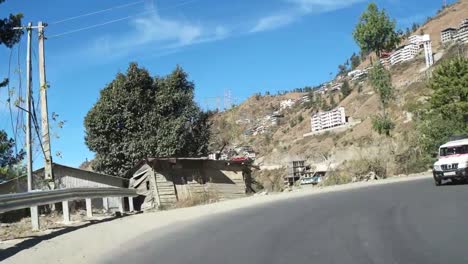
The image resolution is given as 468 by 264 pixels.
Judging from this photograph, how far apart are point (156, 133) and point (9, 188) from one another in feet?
39.0

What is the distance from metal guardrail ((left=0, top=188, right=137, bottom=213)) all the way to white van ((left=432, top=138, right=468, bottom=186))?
46.6ft

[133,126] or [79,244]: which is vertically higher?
[133,126]

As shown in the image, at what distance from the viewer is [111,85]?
39688mm

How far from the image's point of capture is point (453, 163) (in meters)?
23.7

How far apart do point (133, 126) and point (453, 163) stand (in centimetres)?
2193

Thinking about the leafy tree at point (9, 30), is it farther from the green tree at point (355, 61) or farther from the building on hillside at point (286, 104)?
the green tree at point (355, 61)

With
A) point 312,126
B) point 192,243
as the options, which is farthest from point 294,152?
point 192,243

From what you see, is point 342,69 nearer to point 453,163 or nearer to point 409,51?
point 409,51

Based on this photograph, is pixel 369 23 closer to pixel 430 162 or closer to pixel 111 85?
pixel 430 162

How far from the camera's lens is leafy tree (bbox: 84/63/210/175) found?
123ft

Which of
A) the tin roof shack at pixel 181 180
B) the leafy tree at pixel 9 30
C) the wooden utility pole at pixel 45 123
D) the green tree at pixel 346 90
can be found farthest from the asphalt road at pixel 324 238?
the green tree at pixel 346 90

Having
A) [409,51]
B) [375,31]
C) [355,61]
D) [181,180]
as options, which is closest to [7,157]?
[181,180]

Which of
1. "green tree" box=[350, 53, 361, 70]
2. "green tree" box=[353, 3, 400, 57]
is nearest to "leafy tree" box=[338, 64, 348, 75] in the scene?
"green tree" box=[350, 53, 361, 70]

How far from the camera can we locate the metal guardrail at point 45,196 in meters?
11.1
